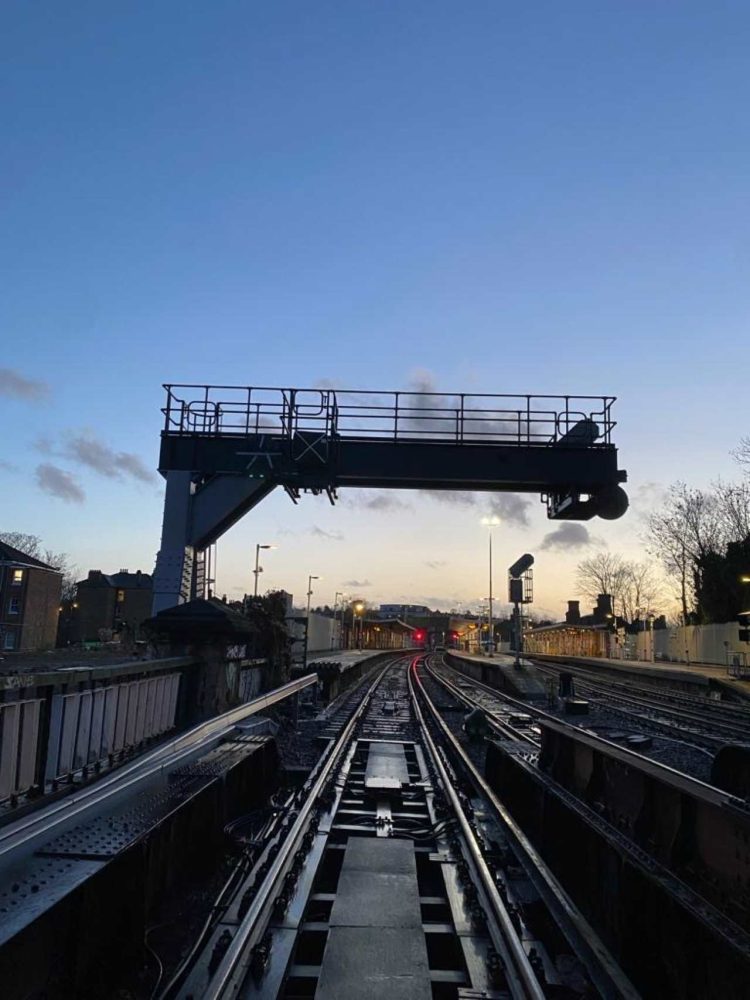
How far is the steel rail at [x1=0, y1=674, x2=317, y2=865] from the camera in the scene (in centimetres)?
402

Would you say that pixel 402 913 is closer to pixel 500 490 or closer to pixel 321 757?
pixel 321 757

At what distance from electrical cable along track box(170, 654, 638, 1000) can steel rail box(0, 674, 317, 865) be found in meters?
1.14

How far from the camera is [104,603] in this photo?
92.6 m

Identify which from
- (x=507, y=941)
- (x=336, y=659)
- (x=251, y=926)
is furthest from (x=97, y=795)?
(x=336, y=659)

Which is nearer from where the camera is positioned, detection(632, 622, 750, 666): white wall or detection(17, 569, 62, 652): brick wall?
detection(632, 622, 750, 666): white wall

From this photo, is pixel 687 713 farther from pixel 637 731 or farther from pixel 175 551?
pixel 175 551

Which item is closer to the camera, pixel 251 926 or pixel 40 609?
pixel 251 926

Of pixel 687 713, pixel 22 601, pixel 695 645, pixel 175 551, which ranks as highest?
pixel 175 551

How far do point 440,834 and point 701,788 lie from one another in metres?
2.74

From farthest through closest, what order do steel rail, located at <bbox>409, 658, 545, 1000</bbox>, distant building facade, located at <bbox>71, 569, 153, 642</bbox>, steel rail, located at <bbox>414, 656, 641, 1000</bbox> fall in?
distant building facade, located at <bbox>71, 569, 153, 642</bbox>
steel rail, located at <bbox>414, 656, 641, 1000</bbox>
steel rail, located at <bbox>409, 658, 545, 1000</bbox>

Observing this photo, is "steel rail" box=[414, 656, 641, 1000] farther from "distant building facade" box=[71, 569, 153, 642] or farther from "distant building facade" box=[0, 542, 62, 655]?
"distant building facade" box=[71, 569, 153, 642]

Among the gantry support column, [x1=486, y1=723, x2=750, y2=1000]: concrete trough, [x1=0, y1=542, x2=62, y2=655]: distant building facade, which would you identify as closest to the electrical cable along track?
[x1=486, y1=723, x2=750, y2=1000]: concrete trough

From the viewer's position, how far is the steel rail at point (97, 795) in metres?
4.02

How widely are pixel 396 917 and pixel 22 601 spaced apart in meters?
68.1
